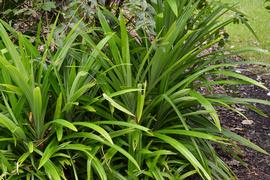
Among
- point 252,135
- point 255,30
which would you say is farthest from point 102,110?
point 255,30

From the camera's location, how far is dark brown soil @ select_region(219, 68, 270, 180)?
11.7 ft

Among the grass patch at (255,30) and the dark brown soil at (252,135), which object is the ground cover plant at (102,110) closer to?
the dark brown soil at (252,135)

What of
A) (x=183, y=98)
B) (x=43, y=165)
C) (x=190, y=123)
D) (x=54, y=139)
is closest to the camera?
(x=43, y=165)

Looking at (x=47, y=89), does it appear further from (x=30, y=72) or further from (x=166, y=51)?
(x=166, y=51)

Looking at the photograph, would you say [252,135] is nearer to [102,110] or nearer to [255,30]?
[102,110]

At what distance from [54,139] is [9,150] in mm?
256

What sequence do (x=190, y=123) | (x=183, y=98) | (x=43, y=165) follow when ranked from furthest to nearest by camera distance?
(x=190, y=123) → (x=183, y=98) → (x=43, y=165)

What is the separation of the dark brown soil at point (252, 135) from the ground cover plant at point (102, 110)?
417 mm

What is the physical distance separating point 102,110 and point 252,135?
5.69ft

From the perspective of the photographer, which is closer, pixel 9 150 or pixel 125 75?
pixel 9 150

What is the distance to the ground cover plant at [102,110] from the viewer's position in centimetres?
259

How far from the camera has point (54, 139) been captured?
8.84 ft

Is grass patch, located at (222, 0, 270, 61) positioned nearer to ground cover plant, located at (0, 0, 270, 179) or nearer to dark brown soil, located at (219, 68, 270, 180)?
dark brown soil, located at (219, 68, 270, 180)

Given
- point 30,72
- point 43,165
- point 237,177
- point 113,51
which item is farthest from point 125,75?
point 237,177
